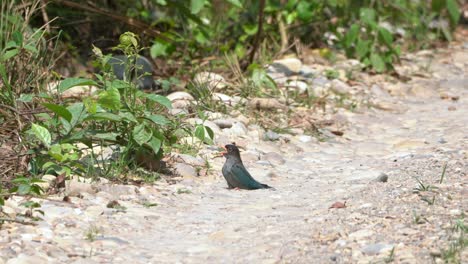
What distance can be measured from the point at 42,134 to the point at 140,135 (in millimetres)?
482

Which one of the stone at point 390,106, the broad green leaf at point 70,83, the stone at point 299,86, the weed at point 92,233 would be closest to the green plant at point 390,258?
the weed at point 92,233

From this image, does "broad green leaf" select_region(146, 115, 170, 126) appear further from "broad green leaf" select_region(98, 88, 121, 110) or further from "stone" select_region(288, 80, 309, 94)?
"stone" select_region(288, 80, 309, 94)

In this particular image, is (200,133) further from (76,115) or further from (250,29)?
(250,29)

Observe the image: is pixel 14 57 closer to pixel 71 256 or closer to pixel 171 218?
pixel 171 218

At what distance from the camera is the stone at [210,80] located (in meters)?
6.14

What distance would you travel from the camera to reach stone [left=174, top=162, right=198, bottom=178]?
481 cm

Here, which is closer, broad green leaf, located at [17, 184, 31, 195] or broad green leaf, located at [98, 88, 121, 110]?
broad green leaf, located at [17, 184, 31, 195]

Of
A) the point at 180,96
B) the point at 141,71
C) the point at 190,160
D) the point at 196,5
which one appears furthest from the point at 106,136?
the point at 141,71

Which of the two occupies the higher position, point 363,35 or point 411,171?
point 363,35

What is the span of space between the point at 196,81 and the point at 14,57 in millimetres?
1471

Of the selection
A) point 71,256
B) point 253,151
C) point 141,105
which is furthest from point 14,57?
point 71,256

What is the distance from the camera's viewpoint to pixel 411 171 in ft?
15.5

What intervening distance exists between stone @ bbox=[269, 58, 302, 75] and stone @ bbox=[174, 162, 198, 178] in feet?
8.29

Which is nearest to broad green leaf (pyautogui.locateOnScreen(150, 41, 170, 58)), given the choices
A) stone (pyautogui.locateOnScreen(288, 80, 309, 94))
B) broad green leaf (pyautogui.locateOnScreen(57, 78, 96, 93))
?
stone (pyautogui.locateOnScreen(288, 80, 309, 94))
